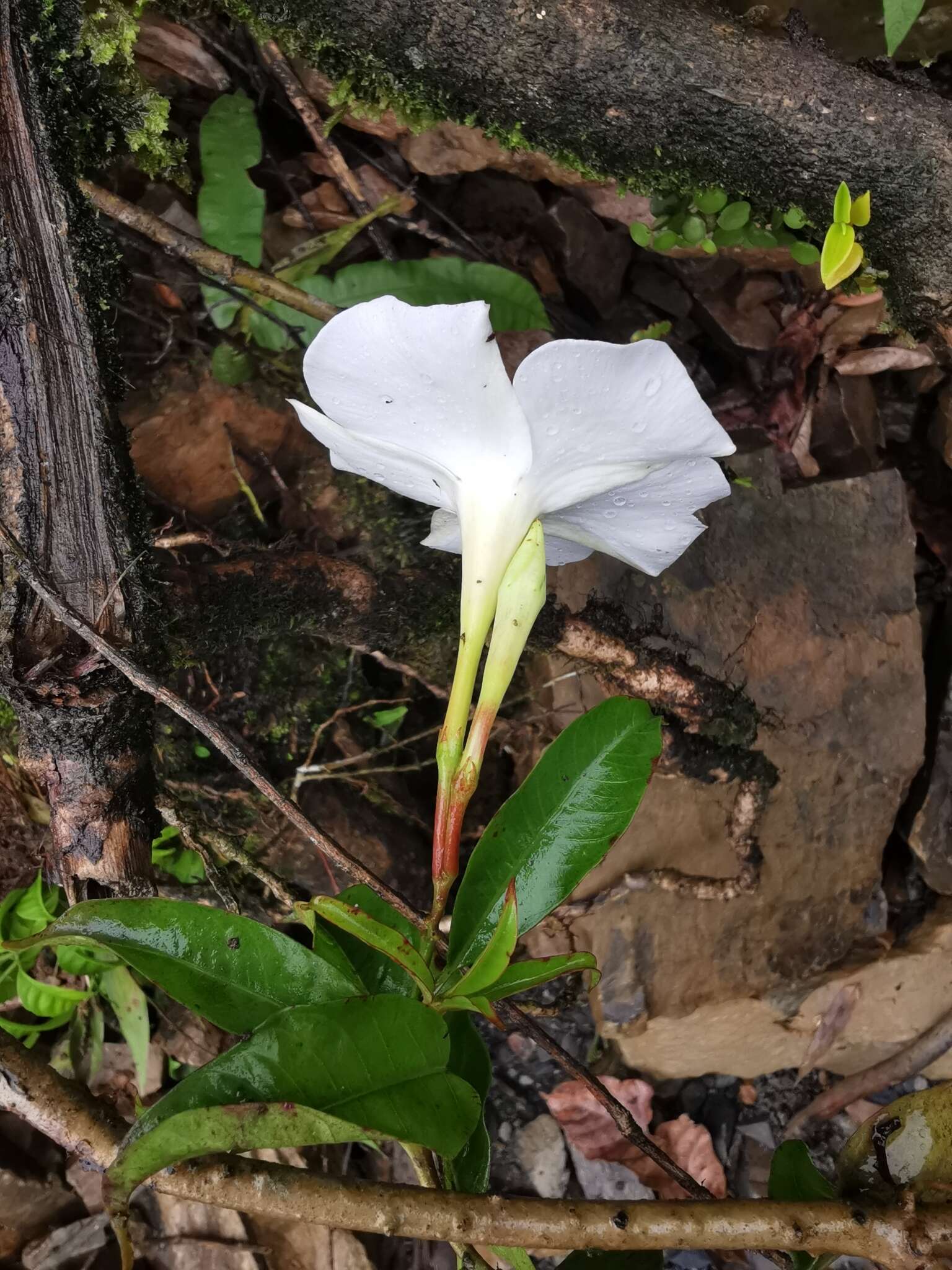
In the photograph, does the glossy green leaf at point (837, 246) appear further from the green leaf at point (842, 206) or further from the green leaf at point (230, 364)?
the green leaf at point (230, 364)

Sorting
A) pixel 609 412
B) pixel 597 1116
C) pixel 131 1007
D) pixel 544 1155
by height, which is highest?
pixel 609 412

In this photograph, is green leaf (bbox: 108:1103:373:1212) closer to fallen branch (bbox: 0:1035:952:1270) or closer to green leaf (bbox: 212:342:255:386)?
fallen branch (bbox: 0:1035:952:1270)

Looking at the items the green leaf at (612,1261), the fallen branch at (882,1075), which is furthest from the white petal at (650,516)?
the fallen branch at (882,1075)

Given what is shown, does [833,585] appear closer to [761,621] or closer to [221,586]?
[761,621]

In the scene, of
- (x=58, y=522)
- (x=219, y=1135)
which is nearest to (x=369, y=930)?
(x=219, y=1135)

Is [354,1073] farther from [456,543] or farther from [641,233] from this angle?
[641,233]

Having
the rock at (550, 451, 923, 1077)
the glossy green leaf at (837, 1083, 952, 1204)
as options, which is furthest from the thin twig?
the glossy green leaf at (837, 1083, 952, 1204)

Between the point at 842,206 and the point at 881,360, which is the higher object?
the point at 842,206
